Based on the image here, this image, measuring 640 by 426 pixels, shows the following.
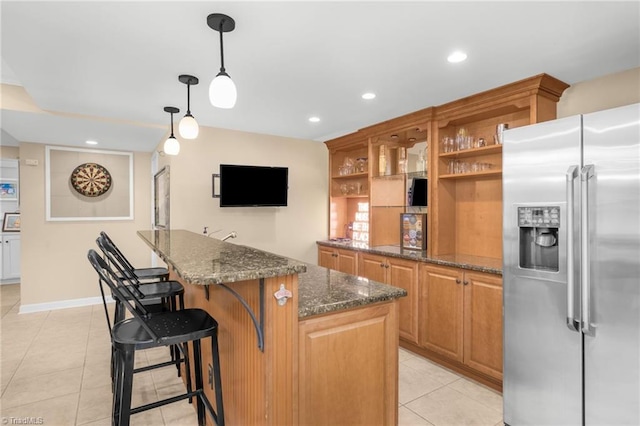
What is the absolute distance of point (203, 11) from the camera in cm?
178

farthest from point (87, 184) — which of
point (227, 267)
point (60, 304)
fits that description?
point (227, 267)

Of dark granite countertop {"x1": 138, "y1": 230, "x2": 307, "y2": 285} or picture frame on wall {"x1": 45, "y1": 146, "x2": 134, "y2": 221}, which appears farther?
picture frame on wall {"x1": 45, "y1": 146, "x2": 134, "y2": 221}

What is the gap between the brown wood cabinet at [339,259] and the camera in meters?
4.10

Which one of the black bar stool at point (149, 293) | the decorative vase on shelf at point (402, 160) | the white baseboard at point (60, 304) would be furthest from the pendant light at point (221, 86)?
the white baseboard at point (60, 304)

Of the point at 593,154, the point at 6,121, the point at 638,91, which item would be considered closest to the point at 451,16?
the point at 593,154

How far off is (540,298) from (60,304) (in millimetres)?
5770

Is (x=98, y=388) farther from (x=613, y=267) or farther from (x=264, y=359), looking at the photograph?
(x=613, y=267)

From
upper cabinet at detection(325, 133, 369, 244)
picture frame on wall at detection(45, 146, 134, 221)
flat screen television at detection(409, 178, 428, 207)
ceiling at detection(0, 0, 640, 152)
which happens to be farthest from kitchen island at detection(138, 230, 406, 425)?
picture frame on wall at detection(45, 146, 134, 221)

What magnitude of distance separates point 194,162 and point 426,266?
2900 mm

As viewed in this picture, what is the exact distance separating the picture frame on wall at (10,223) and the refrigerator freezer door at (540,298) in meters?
7.75

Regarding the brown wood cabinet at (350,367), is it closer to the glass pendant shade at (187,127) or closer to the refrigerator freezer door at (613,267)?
the refrigerator freezer door at (613,267)

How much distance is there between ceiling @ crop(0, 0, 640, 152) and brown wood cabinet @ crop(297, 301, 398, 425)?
153 centimetres

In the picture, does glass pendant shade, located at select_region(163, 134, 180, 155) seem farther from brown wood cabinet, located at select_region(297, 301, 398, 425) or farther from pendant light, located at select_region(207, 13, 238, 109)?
brown wood cabinet, located at select_region(297, 301, 398, 425)

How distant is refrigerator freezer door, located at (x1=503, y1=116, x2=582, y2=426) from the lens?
196 centimetres
